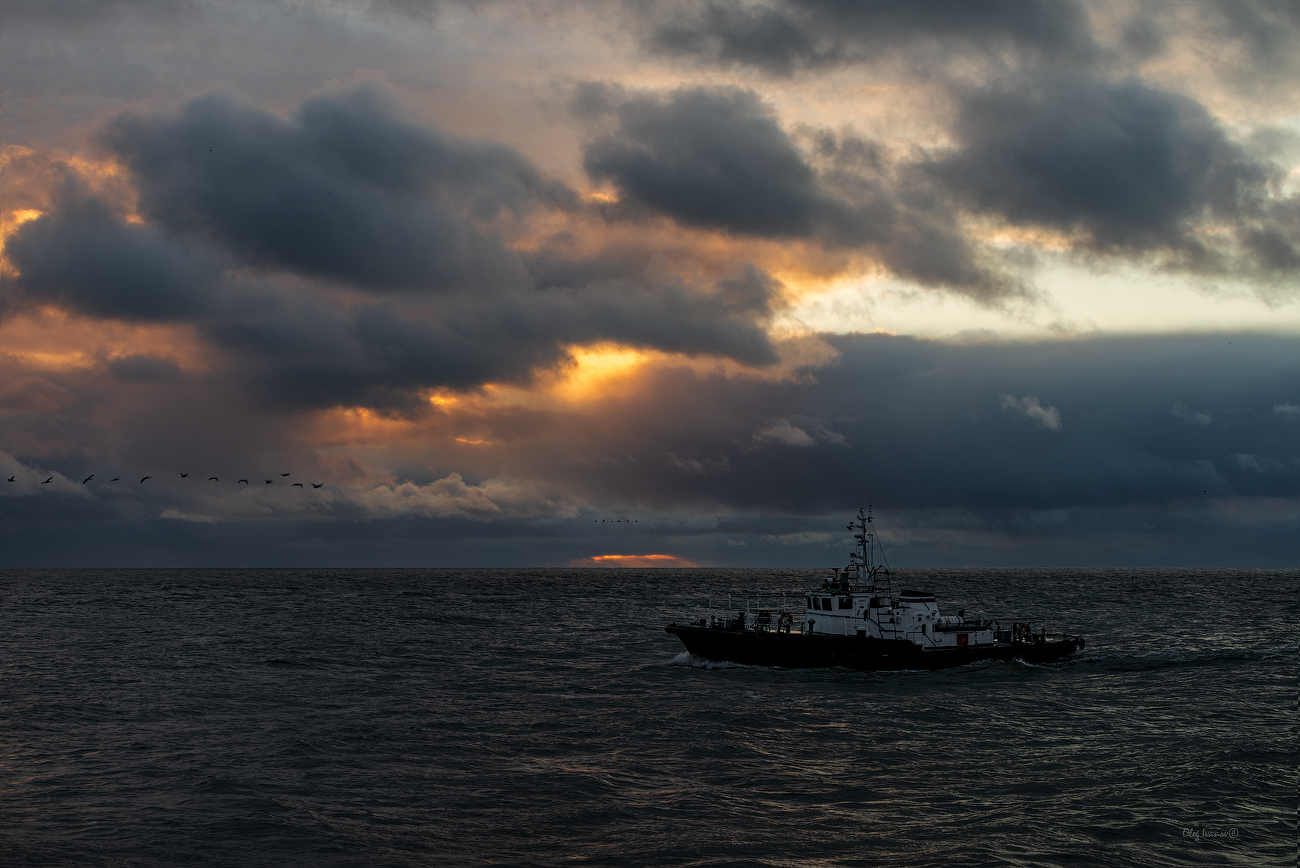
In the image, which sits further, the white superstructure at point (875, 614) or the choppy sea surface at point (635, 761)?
the white superstructure at point (875, 614)

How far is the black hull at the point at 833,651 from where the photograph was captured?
53938mm

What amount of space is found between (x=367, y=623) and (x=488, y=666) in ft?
138

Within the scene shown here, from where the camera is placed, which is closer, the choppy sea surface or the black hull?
the choppy sea surface

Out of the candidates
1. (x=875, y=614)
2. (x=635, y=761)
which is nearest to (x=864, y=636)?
(x=875, y=614)

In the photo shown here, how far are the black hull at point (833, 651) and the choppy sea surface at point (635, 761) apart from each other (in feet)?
3.72

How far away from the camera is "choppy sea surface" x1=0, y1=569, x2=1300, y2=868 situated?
888 inches

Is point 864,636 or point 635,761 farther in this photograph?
point 864,636

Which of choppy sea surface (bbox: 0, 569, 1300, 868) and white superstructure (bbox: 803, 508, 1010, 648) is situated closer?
choppy sea surface (bbox: 0, 569, 1300, 868)

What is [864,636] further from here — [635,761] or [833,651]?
[635,761]

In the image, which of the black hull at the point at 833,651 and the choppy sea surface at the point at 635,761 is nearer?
the choppy sea surface at the point at 635,761

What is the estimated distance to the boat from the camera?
54219 mm

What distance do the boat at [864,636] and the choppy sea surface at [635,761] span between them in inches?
53.9

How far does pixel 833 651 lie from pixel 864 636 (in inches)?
88.5

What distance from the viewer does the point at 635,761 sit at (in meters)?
31.1
